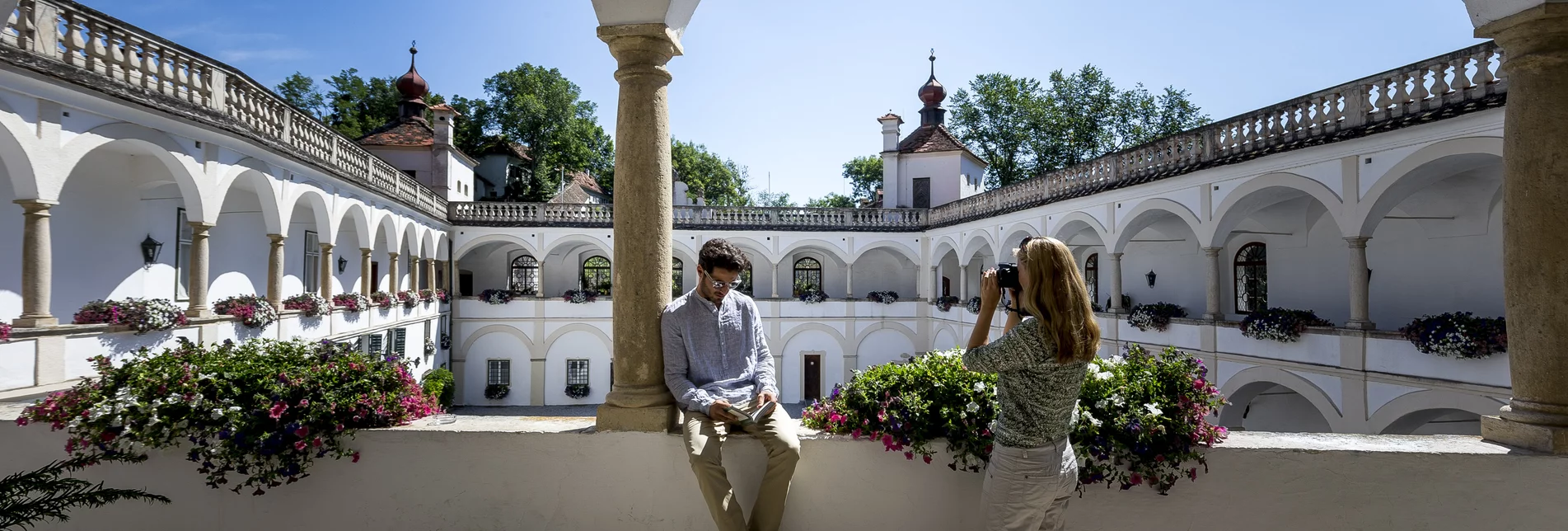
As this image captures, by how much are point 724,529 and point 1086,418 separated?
5.57ft

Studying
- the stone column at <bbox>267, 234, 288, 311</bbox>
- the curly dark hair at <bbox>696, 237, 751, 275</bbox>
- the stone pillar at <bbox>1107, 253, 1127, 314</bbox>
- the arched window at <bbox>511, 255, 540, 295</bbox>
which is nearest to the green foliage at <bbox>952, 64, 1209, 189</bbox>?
the stone pillar at <bbox>1107, 253, 1127, 314</bbox>

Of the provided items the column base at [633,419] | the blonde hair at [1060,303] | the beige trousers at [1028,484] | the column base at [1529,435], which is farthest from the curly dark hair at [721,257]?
the column base at [1529,435]

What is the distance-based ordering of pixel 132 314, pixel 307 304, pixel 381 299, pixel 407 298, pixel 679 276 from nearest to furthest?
pixel 132 314 < pixel 307 304 < pixel 381 299 < pixel 407 298 < pixel 679 276

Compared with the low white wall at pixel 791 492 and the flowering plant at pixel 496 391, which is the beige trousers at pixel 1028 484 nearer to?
the low white wall at pixel 791 492

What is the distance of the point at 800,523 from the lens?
361 centimetres

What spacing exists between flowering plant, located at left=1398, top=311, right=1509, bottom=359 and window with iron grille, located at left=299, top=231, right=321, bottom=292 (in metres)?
21.2

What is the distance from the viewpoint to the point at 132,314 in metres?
9.16

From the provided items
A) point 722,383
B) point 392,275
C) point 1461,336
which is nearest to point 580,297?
point 392,275

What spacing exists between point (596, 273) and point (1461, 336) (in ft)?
84.5

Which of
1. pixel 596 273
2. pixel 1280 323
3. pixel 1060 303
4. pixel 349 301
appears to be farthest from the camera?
pixel 596 273

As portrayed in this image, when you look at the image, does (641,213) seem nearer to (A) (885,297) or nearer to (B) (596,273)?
(A) (885,297)

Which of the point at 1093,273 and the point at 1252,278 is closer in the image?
the point at 1252,278

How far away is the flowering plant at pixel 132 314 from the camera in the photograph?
354 inches

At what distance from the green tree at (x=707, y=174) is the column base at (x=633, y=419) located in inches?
1572
